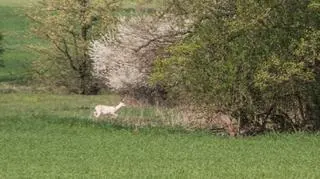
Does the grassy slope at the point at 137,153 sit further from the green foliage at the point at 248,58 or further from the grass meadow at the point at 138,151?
the green foliage at the point at 248,58

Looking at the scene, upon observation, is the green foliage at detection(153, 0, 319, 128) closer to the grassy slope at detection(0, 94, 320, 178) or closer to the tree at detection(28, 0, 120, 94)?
the grassy slope at detection(0, 94, 320, 178)

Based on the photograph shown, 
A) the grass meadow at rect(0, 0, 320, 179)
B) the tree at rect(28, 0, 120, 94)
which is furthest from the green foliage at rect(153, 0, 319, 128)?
the tree at rect(28, 0, 120, 94)

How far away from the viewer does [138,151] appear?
72.6 feet

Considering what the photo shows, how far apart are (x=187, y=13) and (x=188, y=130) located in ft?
10.7

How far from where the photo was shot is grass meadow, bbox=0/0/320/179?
18.3 metres

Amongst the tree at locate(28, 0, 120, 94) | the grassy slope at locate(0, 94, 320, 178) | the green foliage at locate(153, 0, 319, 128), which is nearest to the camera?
the grassy slope at locate(0, 94, 320, 178)

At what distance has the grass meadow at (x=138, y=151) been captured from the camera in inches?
720

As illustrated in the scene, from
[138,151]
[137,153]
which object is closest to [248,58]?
[138,151]

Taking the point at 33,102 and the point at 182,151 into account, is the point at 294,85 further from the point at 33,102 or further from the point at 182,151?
the point at 33,102

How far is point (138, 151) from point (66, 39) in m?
23.2

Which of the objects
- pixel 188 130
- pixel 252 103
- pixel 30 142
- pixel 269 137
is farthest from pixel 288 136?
pixel 30 142

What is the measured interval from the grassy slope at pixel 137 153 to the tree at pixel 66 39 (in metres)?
14.1

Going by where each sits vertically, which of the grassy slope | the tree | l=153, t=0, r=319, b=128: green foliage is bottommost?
the grassy slope

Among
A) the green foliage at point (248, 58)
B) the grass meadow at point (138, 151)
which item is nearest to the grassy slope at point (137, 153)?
the grass meadow at point (138, 151)
